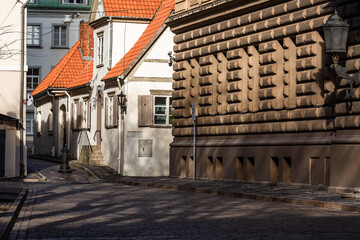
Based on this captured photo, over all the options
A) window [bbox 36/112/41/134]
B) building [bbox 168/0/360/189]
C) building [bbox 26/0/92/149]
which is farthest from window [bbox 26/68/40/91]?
building [bbox 168/0/360/189]

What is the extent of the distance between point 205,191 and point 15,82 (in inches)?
499

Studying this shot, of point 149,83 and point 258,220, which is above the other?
point 149,83

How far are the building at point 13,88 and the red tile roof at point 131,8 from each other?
23.6ft

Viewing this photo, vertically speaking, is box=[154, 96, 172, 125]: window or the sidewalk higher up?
box=[154, 96, 172, 125]: window

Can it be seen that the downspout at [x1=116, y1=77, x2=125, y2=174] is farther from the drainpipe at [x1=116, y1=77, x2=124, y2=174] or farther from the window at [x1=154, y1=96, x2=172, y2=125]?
the window at [x1=154, y1=96, x2=172, y2=125]

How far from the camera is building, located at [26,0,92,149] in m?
70.3

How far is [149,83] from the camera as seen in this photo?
3875 centimetres

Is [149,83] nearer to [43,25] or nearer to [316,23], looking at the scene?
[316,23]

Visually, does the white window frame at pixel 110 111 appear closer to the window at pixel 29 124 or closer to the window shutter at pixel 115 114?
the window shutter at pixel 115 114

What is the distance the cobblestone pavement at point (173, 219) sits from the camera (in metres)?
12.9

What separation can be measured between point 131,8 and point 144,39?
8.20 feet

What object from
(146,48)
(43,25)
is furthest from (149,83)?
(43,25)

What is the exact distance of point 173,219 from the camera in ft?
51.3

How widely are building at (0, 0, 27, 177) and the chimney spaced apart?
15.7m
